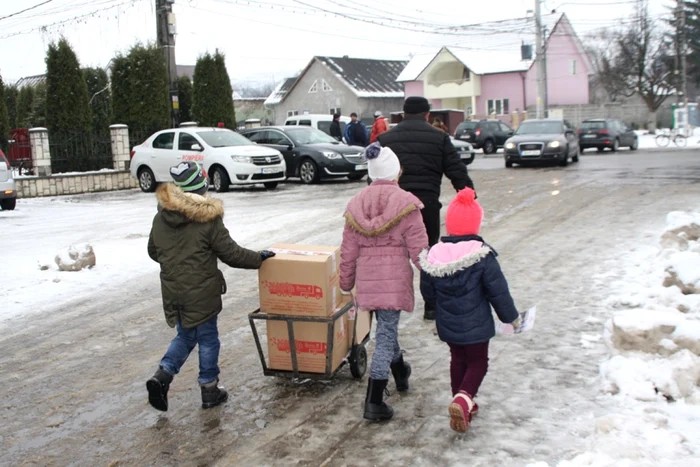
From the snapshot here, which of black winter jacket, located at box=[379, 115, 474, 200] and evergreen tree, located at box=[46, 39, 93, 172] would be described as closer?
black winter jacket, located at box=[379, 115, 474, 200]

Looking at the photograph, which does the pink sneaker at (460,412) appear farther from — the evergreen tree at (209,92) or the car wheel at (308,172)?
the evergreen tree at (209,92)

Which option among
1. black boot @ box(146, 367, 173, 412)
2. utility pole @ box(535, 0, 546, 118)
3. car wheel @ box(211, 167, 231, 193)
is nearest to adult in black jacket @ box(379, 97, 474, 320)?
black boot @ box(146, 367, 173, 412)

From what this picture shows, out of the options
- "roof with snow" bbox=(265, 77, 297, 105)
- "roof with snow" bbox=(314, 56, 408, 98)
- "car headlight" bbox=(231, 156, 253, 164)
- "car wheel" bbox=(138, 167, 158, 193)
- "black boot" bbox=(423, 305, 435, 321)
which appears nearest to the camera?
"black boot" bbox=(423, 305, 435, 321)

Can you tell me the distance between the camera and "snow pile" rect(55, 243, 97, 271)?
9.18 m

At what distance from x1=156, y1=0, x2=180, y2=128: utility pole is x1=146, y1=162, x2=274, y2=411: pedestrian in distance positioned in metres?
18.5

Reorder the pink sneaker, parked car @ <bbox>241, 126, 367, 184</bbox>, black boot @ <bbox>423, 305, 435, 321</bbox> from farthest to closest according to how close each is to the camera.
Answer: parked car @ <bbox>241, 126, 367, 184</bbox> < black boot @ <bbox>423, 305, 435, 321</bbox> < the pink sneaker

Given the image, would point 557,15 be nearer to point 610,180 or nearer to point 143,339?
point 610,180

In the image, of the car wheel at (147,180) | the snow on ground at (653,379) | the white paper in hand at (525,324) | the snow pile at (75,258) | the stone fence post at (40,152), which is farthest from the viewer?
the stone fence post at (40,152)

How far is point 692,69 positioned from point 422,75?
846 inches

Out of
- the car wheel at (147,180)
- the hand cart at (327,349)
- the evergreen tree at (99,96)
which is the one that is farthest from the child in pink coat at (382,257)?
the evergreen tree at (99,96)

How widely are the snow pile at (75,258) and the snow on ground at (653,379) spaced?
6226 mm

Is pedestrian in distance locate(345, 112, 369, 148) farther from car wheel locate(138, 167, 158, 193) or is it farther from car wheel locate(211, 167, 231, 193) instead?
car wheel locate(138, 167, 158, 193)

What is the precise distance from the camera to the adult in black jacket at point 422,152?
20.0 ft

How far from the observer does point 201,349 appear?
4.75 meters
